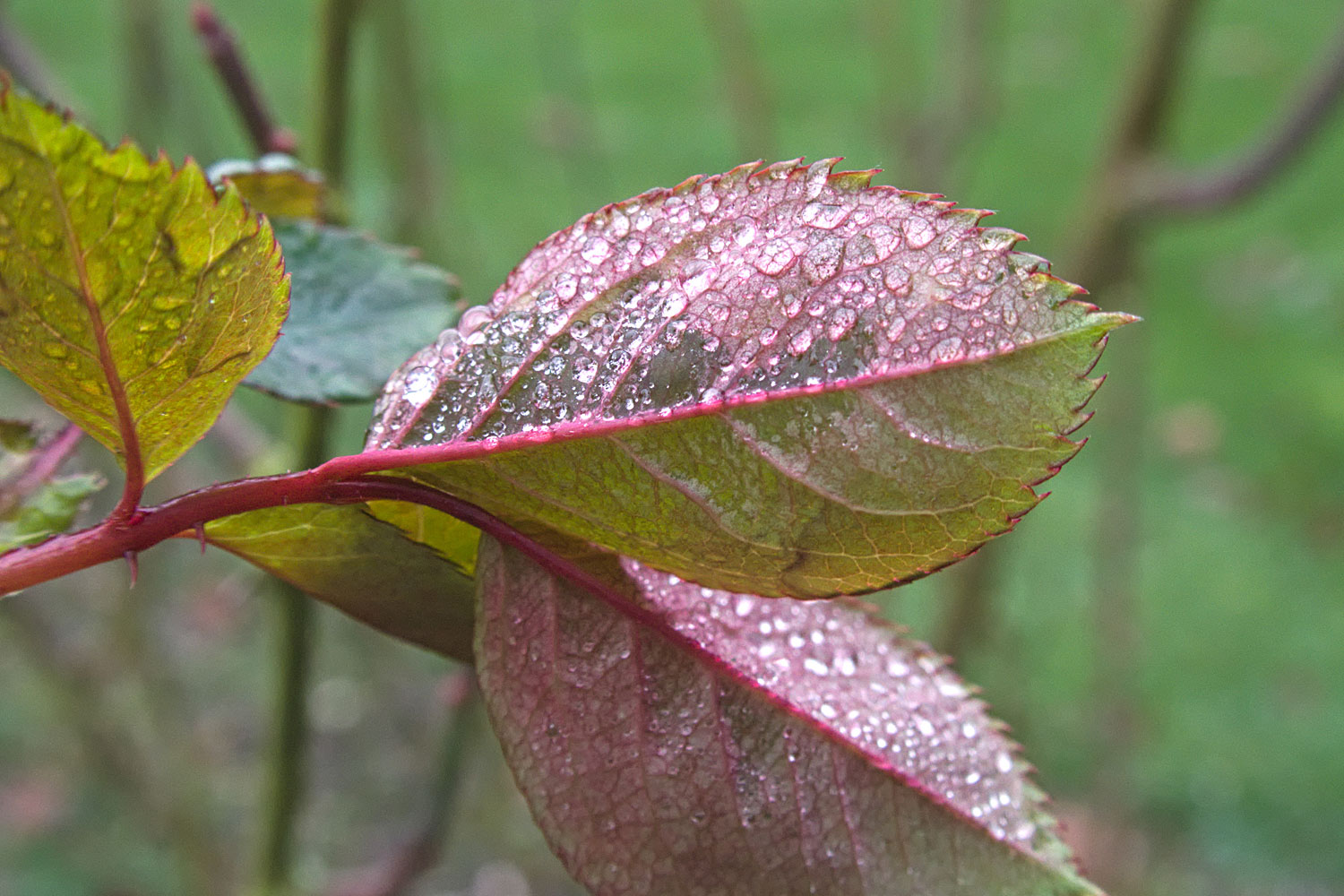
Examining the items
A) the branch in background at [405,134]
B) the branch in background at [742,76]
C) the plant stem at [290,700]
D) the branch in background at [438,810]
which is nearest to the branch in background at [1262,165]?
the branch in background at [742,76]

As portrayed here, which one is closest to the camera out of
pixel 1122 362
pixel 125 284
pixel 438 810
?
pixel 125 284

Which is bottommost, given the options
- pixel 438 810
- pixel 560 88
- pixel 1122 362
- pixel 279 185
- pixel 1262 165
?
pixel 438 810

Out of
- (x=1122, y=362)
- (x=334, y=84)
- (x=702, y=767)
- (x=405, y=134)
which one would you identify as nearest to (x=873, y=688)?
(x=702, y=767)

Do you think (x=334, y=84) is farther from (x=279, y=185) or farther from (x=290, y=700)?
(x=290, y=700)

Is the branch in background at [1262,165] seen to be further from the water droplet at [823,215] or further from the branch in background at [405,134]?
the water droplet at [823,215]

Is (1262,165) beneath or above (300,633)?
above

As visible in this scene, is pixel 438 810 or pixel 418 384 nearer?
pixel 418 384

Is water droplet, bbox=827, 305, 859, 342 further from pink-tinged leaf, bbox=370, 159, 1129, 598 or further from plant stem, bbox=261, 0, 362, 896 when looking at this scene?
plant stem, bbox=261, 0, 362, 896
